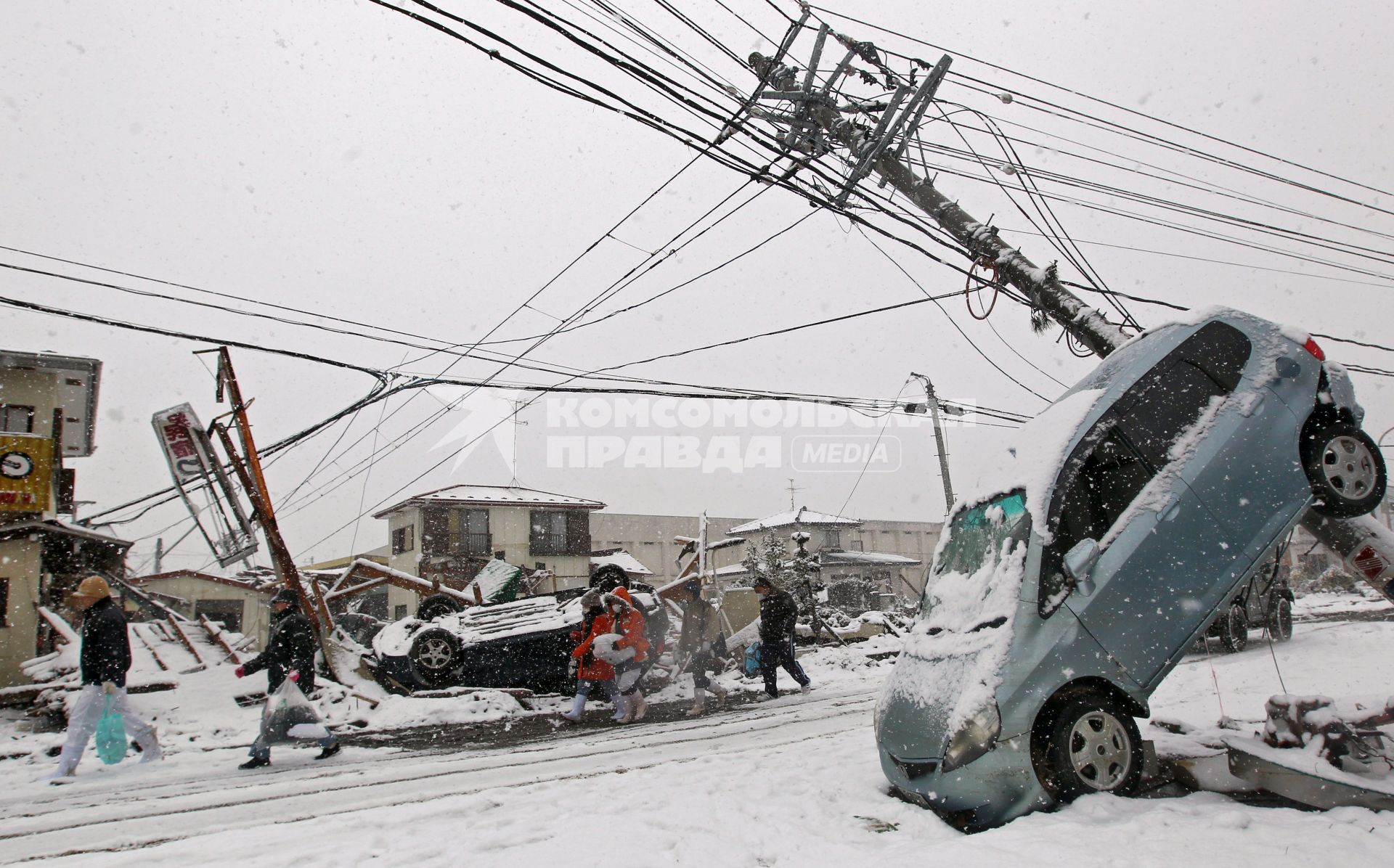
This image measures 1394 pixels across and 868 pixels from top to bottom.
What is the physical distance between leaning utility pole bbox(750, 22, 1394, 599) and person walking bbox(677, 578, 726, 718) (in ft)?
19.8

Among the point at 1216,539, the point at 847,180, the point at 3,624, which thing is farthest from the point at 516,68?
the point at 3,624

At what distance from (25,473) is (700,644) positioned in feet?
47.7

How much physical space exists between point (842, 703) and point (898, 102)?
749 centimetres

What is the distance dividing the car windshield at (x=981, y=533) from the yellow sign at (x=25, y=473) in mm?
17718

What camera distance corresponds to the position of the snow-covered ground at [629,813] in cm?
370

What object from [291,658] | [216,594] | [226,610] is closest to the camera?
[291,658]

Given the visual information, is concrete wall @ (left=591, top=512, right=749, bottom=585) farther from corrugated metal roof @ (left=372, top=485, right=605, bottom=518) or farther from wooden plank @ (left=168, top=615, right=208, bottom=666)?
wooden plank @ (left=168, top=615, right=208, bottom=666)

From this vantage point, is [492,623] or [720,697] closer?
[720,697]

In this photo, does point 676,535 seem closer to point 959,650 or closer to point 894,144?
point 894,144

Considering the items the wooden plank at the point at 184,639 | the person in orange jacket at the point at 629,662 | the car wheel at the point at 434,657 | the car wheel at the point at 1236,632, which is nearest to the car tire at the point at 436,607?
the car wheel at the point at 434,657

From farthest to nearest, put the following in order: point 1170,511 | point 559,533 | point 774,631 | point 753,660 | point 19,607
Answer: point 559,533
point 19,607
point 753,660
point 774,631
point 1170,511

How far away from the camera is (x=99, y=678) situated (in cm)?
681

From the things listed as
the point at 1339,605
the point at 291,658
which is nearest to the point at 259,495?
the point at 291,658

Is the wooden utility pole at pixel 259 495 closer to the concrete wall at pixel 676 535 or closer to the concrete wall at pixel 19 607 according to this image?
the concrete wall at pixel 19 607
